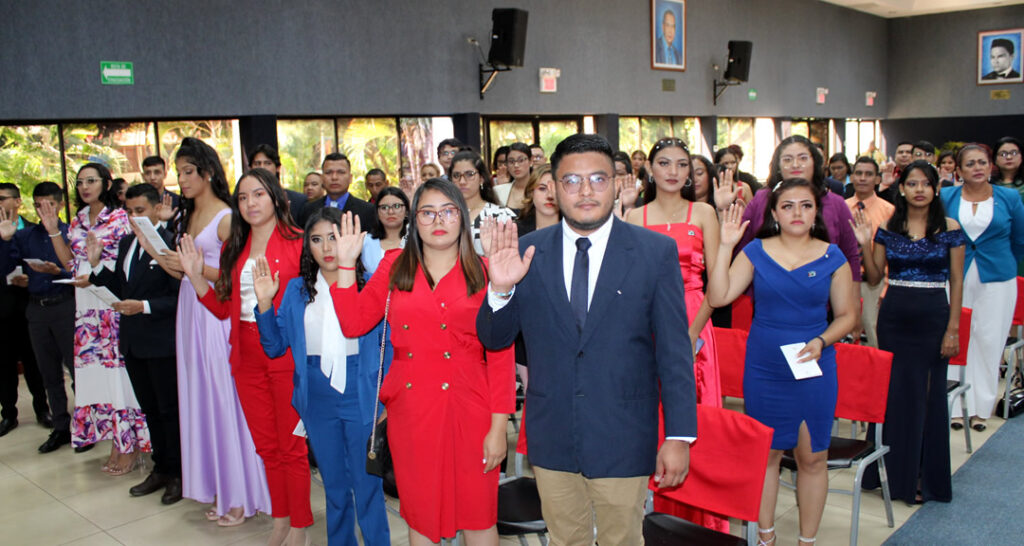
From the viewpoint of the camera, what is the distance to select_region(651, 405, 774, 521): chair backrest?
8.46 feet

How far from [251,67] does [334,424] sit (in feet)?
20.3

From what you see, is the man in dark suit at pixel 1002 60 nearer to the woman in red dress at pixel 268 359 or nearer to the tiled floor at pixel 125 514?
the tiled floor at pixel 125 514

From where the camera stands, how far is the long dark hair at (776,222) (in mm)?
3357

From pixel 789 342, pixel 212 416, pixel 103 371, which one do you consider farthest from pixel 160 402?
pixel 789 342

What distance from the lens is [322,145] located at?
31.3 feet

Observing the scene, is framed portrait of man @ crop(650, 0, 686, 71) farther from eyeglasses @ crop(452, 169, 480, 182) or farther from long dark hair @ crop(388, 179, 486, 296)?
long dark hair @ crop(388, 179, 486, 296)

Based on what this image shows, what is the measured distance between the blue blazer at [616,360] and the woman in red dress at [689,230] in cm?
147

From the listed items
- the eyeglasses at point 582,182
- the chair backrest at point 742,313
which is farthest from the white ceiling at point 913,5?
the eyeglasses at point 582,182

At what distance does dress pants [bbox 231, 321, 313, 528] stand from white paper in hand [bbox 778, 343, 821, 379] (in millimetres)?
2197

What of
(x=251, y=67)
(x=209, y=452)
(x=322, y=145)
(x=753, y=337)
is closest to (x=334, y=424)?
(x=209, y=452)

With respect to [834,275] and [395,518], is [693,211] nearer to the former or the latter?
[834,275]

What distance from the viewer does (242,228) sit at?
375 centimetres

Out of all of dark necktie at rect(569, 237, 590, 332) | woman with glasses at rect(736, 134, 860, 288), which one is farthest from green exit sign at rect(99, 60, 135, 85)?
dark necktie at rect(569, 237, 590, 332)

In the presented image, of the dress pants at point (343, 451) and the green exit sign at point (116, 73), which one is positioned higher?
the green exit sign at point (116, 73)
